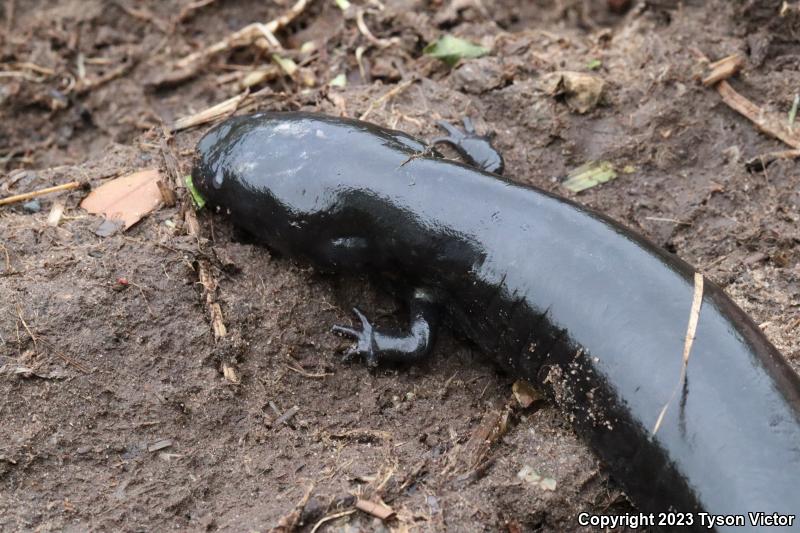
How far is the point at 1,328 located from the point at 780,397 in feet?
14.6

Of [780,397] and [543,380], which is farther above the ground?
[780,397]

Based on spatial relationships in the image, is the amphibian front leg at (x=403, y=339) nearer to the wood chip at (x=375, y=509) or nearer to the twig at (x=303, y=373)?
the twig at (x=303, y=373)

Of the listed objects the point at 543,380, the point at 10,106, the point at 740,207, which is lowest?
the point at 10,106

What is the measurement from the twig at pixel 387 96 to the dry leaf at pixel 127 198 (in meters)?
1.68

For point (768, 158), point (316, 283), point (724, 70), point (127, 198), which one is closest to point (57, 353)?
point (127, 198)

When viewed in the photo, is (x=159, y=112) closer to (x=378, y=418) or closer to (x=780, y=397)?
(x=378, y=418)

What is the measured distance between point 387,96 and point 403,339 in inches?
86.7

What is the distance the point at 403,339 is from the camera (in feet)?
16.5

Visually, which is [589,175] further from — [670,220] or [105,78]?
[105,78]

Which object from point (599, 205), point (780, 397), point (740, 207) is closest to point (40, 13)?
point (599, 205)

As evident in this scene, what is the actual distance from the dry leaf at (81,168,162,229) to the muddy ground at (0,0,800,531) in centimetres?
10

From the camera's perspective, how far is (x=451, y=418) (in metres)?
4.79

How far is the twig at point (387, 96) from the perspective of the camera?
6.00m

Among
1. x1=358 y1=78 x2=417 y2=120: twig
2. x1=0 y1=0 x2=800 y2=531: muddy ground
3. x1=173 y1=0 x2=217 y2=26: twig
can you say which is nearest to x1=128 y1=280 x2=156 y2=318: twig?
x1=0 y1=0 x2=800 y2=531: muddy ground
